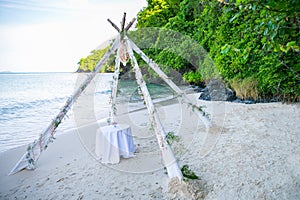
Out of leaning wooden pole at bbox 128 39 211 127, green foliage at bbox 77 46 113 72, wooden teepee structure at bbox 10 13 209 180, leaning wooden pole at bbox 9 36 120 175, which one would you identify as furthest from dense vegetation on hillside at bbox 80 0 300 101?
leaning wooden pole at bbox 9 36 120 175

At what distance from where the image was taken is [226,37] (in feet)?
37.2

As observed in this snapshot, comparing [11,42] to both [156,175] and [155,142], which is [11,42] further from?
[156,175]

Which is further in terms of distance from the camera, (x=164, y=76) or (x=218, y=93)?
(x=218, y=93)

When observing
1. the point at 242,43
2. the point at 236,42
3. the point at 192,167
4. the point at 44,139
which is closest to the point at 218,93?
the point at 236,42

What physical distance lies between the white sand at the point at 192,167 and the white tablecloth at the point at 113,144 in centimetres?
15

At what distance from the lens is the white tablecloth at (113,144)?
4.36m

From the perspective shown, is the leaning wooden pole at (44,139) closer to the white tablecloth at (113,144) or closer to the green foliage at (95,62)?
the green foliage at (95,62)

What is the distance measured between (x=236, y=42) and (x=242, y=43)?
2.59 ft

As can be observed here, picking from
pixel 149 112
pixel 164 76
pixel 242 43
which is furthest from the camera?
pixel 242 43

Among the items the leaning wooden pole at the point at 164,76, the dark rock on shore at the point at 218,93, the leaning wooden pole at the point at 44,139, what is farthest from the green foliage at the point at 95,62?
the dark rock on shore at the point at 218,93

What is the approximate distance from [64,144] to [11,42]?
262 inches

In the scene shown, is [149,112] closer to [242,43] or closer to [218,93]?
[242,43]

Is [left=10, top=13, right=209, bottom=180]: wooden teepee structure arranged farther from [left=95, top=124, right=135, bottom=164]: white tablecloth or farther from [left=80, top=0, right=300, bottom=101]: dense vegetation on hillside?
[left=80, top=0, right=300, bottom=101]: dense vegetation on hillside

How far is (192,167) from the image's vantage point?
12.9 ft
